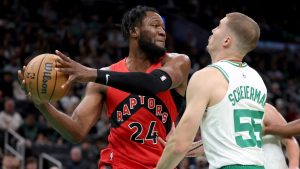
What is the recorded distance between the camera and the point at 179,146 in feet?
13.1

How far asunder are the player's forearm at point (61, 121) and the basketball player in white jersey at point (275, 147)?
6.06ft

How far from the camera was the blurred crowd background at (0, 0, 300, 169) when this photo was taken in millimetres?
13344

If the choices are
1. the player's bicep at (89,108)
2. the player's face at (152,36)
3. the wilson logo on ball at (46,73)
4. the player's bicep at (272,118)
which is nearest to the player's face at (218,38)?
the player's face at (152,36)

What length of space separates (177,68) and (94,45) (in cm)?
1322

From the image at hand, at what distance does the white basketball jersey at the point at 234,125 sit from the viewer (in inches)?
159

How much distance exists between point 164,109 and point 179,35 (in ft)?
61.3

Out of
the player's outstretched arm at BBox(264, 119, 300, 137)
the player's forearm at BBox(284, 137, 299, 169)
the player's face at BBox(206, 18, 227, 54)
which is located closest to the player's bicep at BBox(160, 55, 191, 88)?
the player's face at BBox(206, 18, 227, 54)

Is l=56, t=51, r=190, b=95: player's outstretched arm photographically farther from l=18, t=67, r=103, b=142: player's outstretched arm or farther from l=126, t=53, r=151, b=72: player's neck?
l=18, t=67, r=103, b=142: player's outstretched arm

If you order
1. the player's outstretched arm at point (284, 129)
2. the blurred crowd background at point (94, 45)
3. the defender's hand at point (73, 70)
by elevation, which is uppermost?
the defender's hand at point (73, 70)

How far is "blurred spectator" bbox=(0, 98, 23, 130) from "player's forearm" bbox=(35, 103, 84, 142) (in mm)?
7750

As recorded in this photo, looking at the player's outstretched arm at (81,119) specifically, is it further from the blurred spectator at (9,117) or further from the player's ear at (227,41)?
the blurred spectator at (9,117)

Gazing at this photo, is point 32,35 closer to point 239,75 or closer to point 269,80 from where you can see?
point 269,80

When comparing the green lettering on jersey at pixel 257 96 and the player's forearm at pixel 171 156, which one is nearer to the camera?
the player's forearm at pixel 171 156

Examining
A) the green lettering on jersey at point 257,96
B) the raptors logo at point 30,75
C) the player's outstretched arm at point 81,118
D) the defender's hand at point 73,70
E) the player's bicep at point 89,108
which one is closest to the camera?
the green lettering on jersey at point 257,96
